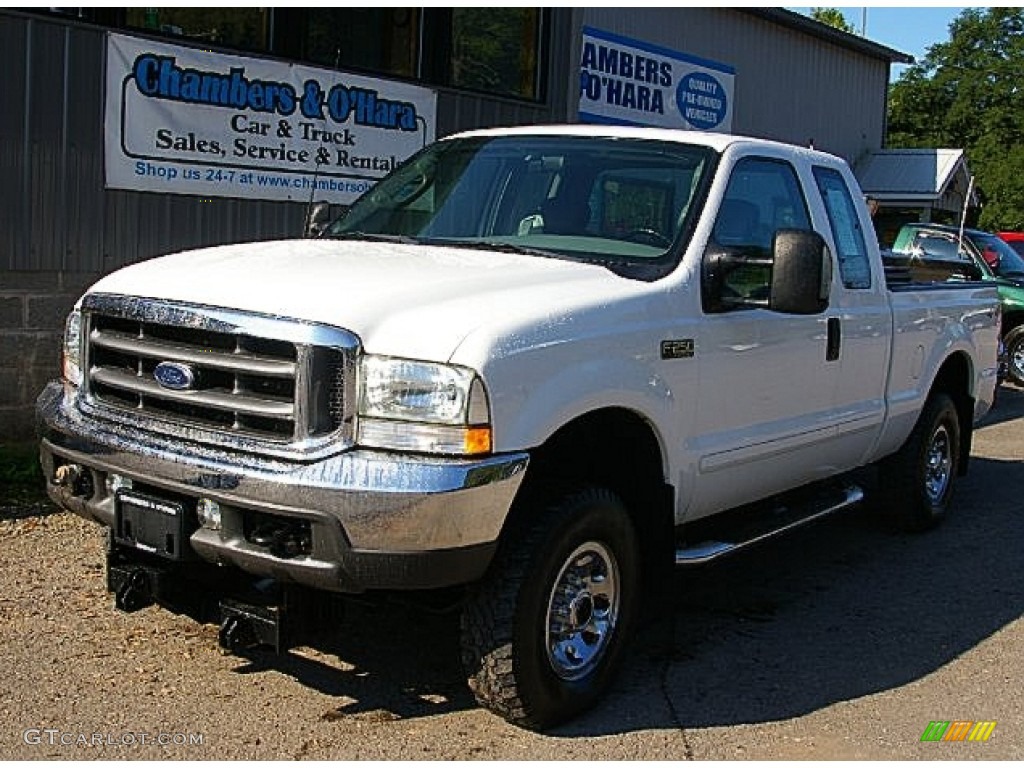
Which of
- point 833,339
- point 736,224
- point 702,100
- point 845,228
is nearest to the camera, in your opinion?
point 736,224

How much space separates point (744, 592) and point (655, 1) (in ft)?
32.7

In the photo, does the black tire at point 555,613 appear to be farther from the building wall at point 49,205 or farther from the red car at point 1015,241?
the red car at point 1015,241

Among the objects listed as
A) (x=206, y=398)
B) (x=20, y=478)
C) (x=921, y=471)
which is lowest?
(x=20, y=478)

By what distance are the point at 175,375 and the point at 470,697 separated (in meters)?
1.59

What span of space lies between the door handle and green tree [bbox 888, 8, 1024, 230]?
1782 inches

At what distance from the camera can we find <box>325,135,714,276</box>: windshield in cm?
509

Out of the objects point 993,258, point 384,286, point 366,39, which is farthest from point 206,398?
point 993,258

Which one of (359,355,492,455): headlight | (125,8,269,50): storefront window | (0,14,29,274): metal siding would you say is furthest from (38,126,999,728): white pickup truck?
(125,8,269,50): storefront window

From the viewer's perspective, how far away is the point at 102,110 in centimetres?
818

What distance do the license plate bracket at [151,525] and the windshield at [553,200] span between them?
1694 millimetres

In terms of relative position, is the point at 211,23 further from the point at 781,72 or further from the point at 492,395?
the point at 781,72

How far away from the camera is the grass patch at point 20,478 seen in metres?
7.02

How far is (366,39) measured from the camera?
10.1 m

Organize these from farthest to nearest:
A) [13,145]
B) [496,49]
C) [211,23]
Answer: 1. [496,49]
2. [211,23]
3. [13,145]
